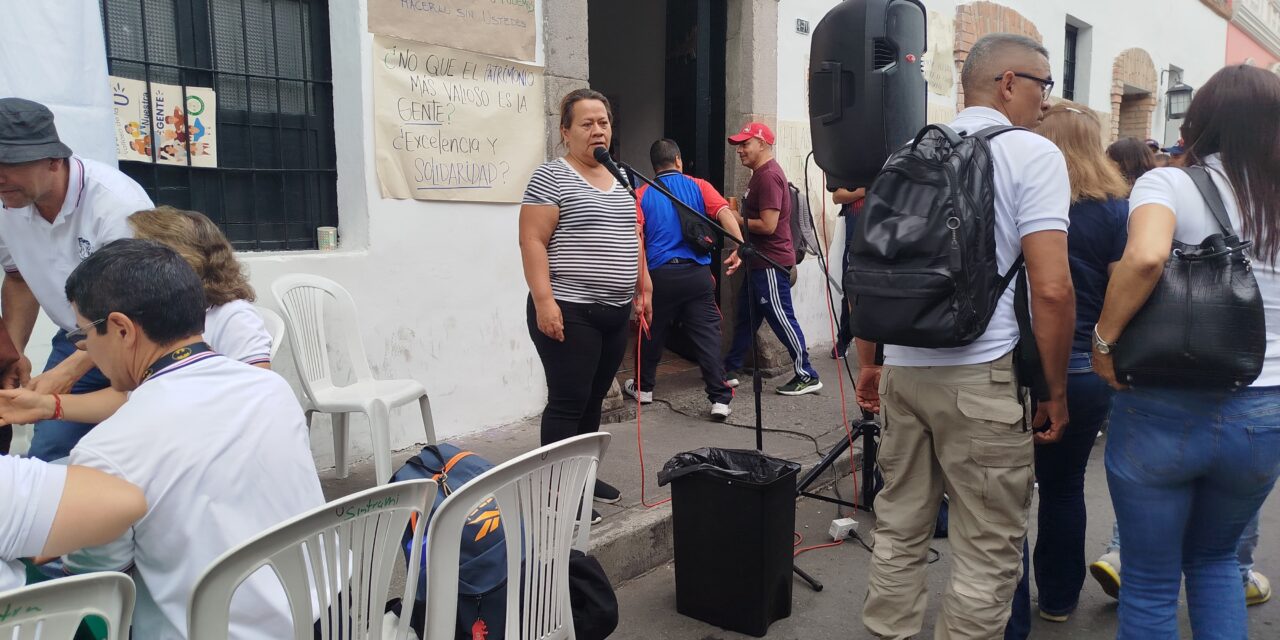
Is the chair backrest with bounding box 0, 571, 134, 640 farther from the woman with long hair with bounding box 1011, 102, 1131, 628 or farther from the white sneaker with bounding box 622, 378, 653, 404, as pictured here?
the white sneaker with bounding box 622, 378, 653, 404

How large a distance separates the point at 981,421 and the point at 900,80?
4.62 ft

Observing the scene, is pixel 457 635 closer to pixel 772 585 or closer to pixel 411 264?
pixel 772 585

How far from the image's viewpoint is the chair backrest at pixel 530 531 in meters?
1.71

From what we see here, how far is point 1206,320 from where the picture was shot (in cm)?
196

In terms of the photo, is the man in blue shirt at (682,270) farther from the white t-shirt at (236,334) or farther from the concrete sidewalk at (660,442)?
the white t-shirt at (236,334)

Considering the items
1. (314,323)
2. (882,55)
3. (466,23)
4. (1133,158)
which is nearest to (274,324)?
(314,323)

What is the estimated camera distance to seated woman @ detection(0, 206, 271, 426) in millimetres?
2277

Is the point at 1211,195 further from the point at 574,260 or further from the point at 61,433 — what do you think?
the point at 61,433

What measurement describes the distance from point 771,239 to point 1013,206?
3614 mm

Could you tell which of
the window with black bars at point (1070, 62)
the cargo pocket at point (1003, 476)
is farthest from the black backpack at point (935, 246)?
the window with black bars at point (1070, 62)

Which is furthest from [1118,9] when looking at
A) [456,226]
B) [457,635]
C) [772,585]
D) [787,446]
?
[457,635]

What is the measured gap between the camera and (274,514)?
1687 mm

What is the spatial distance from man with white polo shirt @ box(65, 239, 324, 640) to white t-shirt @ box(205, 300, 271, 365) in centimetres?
61

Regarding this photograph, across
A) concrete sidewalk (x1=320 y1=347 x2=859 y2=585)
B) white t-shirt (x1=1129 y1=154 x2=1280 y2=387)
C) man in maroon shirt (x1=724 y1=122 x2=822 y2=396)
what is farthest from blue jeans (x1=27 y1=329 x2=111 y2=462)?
man in maroon shirt (x1=724 y1=122 x2=822 y2=396)
